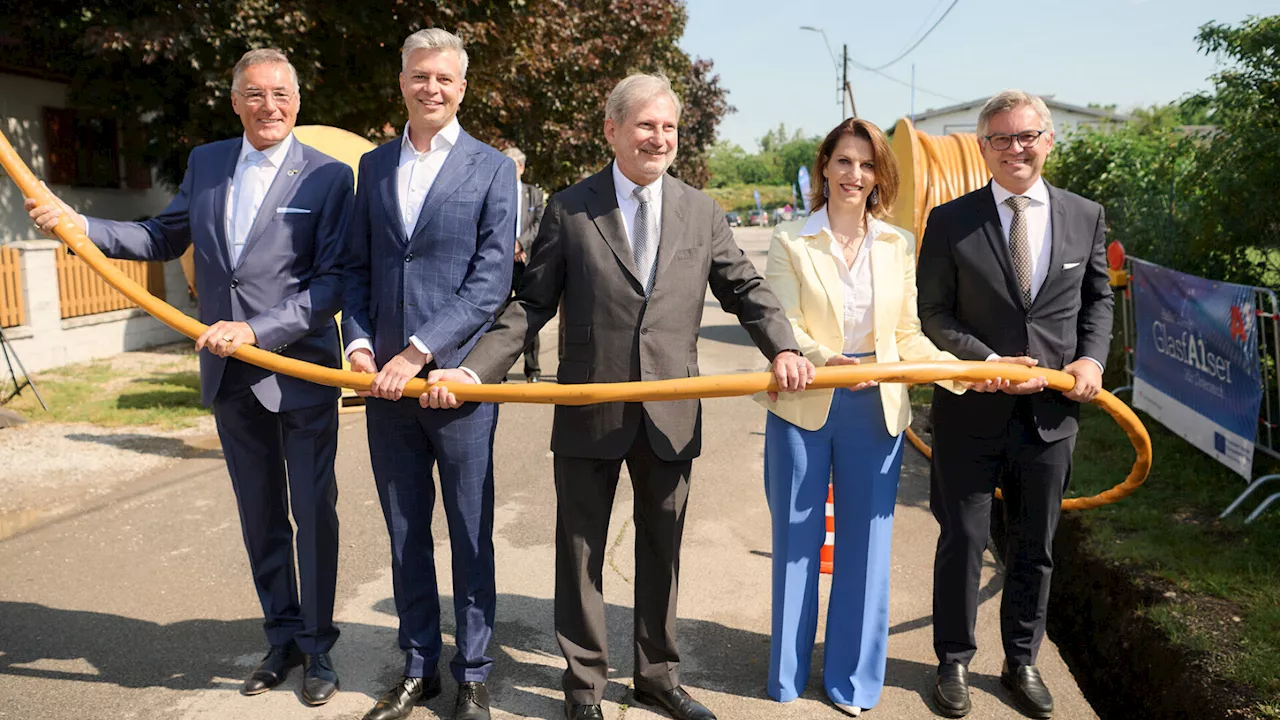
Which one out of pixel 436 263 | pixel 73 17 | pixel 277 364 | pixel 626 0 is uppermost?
pixel 626 0

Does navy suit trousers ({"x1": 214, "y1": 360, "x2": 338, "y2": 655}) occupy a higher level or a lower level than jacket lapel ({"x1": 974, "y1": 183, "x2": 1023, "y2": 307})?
lower

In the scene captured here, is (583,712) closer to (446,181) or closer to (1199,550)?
(446,181)

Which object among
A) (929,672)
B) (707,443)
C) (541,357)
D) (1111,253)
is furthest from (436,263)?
(541,357)

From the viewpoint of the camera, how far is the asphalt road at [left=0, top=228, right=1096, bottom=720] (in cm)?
383

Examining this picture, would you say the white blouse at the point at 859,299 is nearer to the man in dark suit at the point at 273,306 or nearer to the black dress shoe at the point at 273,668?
the man in dark suit at the point at 273,306

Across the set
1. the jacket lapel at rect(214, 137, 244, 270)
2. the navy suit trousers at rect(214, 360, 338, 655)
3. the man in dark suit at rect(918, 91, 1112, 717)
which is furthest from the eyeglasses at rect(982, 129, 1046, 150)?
the jacket lapel at rect(214, 137, 244, 270)

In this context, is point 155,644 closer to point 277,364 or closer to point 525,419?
point 277,364

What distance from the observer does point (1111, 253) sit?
842 cm

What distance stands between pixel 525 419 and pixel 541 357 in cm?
374

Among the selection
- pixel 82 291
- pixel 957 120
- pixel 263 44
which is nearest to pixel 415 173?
pixel 263 44

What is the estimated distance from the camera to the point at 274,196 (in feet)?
12.3

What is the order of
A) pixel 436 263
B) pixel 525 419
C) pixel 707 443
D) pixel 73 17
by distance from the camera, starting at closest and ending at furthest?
pixel 436 263, pixel 707 443, pixel 525 419, pixel 73 17

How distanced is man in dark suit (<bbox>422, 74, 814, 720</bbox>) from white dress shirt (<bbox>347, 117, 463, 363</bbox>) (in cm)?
45

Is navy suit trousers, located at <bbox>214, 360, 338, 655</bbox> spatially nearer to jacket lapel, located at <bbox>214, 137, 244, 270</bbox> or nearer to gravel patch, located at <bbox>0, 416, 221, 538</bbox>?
jacket lapel, located at <bbox>214, 137, 244, 270</bbox>
